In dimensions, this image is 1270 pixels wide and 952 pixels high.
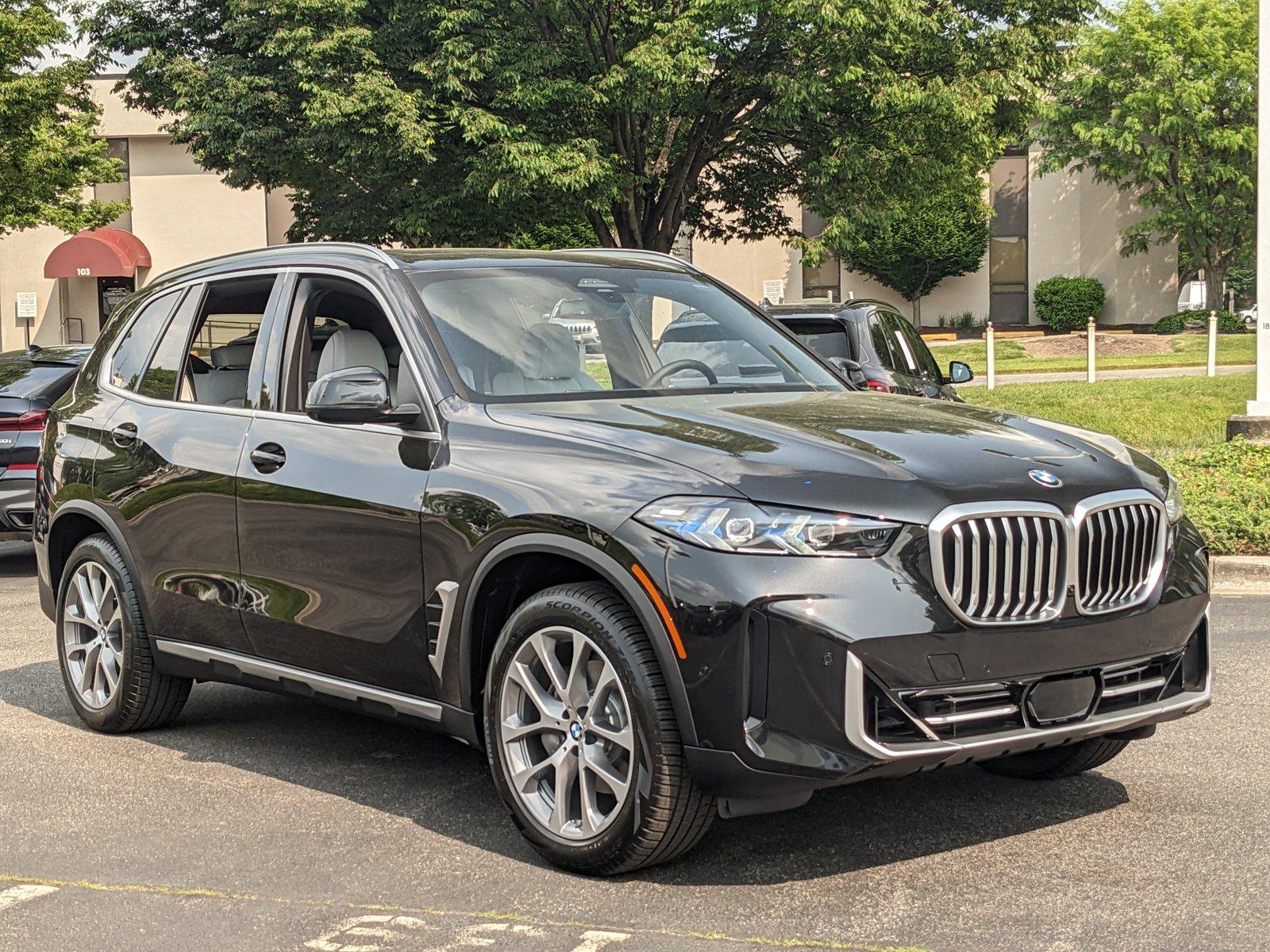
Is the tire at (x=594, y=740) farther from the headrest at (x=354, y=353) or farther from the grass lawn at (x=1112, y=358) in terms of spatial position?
the grass lawn at (x=1112, y=358)

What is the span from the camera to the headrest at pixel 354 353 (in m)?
5.91

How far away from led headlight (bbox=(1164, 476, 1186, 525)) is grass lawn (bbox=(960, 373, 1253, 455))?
10.9 metres

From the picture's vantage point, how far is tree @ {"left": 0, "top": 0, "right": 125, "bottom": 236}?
28984mm

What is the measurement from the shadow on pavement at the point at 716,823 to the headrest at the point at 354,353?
1.32 meters

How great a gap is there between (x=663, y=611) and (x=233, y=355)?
2.87 m

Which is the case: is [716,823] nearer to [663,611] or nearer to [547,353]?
[663,611]

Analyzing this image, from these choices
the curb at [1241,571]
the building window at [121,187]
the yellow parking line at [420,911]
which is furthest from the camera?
the building window at [121,187]

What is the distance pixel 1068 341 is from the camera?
44656 millimetres

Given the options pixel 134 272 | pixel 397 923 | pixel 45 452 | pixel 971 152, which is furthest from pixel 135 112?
pixel 397 923

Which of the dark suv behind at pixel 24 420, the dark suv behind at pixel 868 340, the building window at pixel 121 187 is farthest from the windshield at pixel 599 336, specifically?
the building window at pixel 121 187

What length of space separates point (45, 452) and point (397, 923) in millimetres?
3749

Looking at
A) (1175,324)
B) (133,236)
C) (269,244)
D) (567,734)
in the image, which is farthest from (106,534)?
(133,236)

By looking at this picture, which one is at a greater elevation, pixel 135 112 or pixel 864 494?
pixel 135 112

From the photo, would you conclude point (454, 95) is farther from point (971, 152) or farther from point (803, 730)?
point (803, 730)
